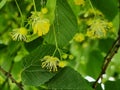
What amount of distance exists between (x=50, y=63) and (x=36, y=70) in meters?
0.05

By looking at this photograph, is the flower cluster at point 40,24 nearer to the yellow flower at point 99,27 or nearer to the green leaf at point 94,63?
the yellow flower at point 99,27

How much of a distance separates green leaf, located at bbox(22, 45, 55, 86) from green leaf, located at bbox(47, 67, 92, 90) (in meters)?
0.02

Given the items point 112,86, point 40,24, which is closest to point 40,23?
point 40,24

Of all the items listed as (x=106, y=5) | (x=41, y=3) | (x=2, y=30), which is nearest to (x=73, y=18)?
(x=41, y=3)

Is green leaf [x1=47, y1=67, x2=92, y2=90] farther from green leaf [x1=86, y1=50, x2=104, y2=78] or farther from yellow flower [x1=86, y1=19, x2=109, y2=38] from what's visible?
green leaf [x1=86, y1=50, x2=104, y2=78]

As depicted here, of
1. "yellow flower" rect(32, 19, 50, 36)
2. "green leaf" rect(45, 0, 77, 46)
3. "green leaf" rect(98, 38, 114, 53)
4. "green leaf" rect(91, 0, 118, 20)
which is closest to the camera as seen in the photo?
"yellow flower" rect(32, 19, 50, 36)

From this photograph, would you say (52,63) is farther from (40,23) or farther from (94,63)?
(94,63)

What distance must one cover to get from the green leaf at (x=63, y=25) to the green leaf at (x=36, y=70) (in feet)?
0.09

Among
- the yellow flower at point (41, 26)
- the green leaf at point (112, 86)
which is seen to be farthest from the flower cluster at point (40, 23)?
the green leaf at point (112, 86)

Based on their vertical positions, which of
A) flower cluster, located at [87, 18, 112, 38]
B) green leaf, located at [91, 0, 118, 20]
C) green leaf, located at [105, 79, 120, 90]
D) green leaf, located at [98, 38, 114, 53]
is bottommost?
green leaf, located at [98, 38, 114, 53]

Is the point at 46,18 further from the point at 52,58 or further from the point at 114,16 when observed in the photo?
the point at 114,16

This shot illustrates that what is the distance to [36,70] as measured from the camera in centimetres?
88

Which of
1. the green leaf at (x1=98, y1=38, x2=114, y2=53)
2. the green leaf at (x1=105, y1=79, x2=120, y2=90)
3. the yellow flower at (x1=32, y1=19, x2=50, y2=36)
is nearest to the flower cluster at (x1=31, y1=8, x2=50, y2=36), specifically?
the yellow flower at (x1=32, y1=19, x2=50, y2=36)

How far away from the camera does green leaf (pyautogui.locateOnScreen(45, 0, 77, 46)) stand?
0.90m
